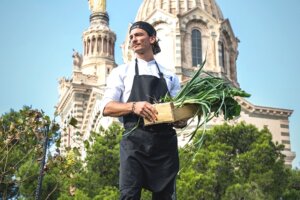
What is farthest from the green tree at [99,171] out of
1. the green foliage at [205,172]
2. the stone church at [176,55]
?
the stone church at [176,55]

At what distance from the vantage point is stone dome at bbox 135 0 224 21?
37.2 m

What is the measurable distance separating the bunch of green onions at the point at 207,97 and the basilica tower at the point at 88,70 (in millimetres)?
31514

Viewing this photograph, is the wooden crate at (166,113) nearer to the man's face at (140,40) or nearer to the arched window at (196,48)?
the man's face at (140,40)

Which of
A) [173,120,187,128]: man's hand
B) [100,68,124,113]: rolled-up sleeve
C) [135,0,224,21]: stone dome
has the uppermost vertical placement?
[135,0,224,21]: stone dome

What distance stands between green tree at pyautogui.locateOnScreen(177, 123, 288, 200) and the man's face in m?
14.0

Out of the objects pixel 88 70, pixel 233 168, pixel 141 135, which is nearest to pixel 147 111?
pixel 141 135

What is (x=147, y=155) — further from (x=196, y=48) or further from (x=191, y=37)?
(x=191, y=37)

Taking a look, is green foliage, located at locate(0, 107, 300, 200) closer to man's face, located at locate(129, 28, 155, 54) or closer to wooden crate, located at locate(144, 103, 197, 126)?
man's face, located at locate(129, 28, 155, 54)

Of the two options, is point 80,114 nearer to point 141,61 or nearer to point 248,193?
point 248,193

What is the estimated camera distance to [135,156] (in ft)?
13.5

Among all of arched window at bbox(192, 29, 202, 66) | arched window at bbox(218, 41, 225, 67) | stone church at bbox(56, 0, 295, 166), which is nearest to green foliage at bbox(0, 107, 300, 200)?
stone church at bbox(56, 0, 295, 166)

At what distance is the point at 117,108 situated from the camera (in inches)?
164

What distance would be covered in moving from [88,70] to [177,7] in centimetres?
908

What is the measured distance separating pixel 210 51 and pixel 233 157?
16.6 meters
